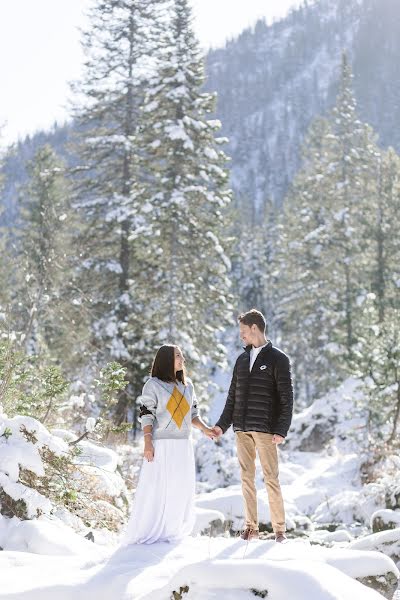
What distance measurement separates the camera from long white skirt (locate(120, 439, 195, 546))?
21.1 ft

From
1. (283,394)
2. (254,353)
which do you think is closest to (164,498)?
(283,394)

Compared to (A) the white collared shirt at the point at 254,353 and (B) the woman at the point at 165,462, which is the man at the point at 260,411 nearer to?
(A) the white collared shirt at the point at 254,353

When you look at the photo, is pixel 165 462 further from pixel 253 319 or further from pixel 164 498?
pixel 253 319

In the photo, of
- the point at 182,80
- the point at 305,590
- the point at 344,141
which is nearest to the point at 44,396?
the point at 305,590

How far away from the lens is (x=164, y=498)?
21.4ft

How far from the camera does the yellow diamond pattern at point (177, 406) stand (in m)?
6.68

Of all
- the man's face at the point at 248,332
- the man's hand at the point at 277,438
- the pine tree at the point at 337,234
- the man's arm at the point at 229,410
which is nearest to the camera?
the man's hand at the point at 277,438

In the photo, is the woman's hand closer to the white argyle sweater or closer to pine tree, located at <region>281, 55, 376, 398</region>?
the white argyle sweater

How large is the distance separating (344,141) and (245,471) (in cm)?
2714

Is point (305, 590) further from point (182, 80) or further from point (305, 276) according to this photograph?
point (305, 276)

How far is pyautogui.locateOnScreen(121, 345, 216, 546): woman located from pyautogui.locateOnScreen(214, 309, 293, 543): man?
574 mm

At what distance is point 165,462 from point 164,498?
0.33 m

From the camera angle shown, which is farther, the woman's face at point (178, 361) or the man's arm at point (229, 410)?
the man's arm at point (229, 410)

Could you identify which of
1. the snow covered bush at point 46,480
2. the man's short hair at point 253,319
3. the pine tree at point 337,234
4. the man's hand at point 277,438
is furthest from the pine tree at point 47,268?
the pine tree at point 337,234
